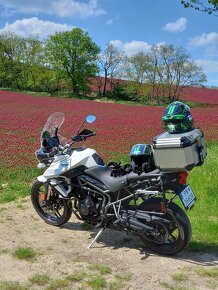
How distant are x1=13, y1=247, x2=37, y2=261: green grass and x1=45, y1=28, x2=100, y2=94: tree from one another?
61.9m

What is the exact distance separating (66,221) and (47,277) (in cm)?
157

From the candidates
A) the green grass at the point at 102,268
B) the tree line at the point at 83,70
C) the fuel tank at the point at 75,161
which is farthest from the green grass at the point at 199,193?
the tree line at the point at 83,70

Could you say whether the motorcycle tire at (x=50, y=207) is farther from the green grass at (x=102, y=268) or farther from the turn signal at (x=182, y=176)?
the turn signal at (x=182, y=176)

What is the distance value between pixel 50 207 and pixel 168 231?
6.41ft

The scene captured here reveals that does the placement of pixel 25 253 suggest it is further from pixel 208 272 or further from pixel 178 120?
pixel 178 120

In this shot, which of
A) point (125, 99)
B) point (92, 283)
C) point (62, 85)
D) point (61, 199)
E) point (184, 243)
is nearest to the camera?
point (92, 283)

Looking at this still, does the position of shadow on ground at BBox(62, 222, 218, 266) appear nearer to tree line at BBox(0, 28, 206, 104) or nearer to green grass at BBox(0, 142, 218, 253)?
green grass at BBox(0, 142, 218, 253)

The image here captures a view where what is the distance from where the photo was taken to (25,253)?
482cm

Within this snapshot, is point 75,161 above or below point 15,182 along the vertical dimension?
above

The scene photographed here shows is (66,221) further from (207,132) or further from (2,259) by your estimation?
(207,132)

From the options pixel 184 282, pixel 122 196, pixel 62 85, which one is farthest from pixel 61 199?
pixel 62 85

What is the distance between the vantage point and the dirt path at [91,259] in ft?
14.0

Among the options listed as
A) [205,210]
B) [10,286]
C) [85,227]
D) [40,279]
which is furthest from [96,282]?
[205,210]

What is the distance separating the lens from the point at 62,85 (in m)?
67.2
